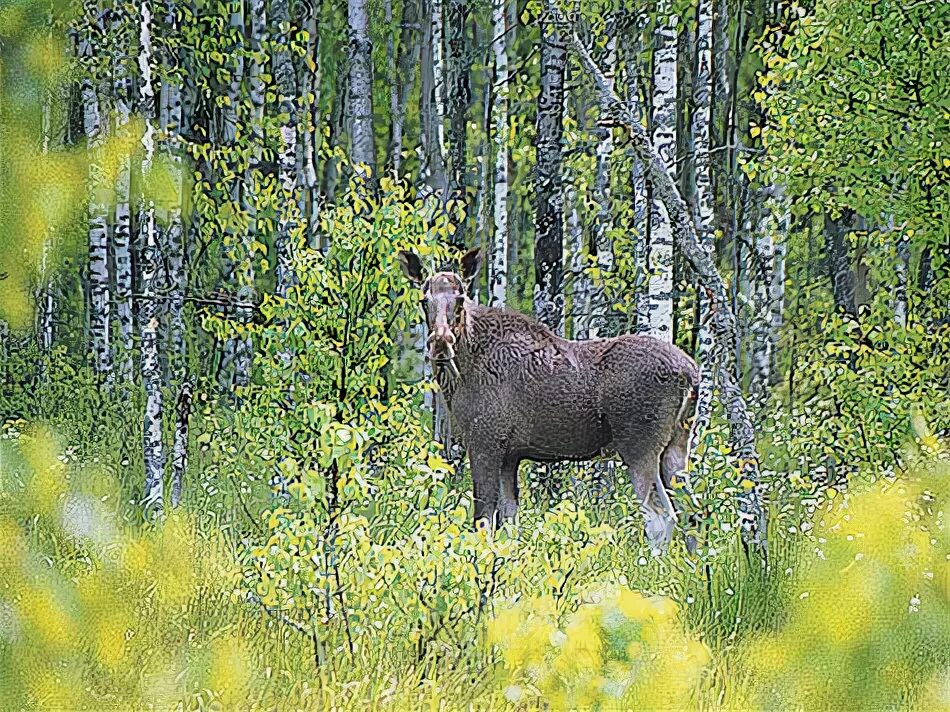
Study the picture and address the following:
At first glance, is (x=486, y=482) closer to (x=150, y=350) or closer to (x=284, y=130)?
(x=150, y=350)

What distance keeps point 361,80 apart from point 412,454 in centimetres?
702

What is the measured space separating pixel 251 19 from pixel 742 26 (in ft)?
27.5

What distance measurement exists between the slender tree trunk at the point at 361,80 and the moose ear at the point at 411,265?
585cm

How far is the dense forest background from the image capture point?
357 centimetres

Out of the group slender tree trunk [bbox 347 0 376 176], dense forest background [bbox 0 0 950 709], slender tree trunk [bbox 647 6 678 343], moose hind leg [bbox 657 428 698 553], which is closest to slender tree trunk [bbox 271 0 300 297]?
dense forest background [bbox 0 0 950 709]

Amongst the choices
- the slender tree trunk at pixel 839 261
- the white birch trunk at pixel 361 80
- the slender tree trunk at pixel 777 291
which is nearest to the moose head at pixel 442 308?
the white birch trunk at pixel 361 80

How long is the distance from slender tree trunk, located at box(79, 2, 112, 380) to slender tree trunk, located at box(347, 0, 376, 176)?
2811 millimetres

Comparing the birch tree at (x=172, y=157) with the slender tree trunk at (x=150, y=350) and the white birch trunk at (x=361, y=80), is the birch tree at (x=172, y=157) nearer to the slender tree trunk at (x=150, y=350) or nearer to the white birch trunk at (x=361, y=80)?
the slender tree trunk at (x=150, y=350)

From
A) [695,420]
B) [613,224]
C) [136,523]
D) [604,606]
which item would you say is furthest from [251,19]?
[604,606]

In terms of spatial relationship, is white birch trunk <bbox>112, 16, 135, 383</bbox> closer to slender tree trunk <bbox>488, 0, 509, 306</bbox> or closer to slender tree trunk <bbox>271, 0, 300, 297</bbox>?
slender tree trunk <bbox>271, 0, 300, 297</bbox>

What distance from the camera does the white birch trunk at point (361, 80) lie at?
40.0 ft

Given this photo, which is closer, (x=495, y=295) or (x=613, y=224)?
(x=495, y=295)

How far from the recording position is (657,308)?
781 centimetres

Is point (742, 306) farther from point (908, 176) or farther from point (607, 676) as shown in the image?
point (607, 676)
